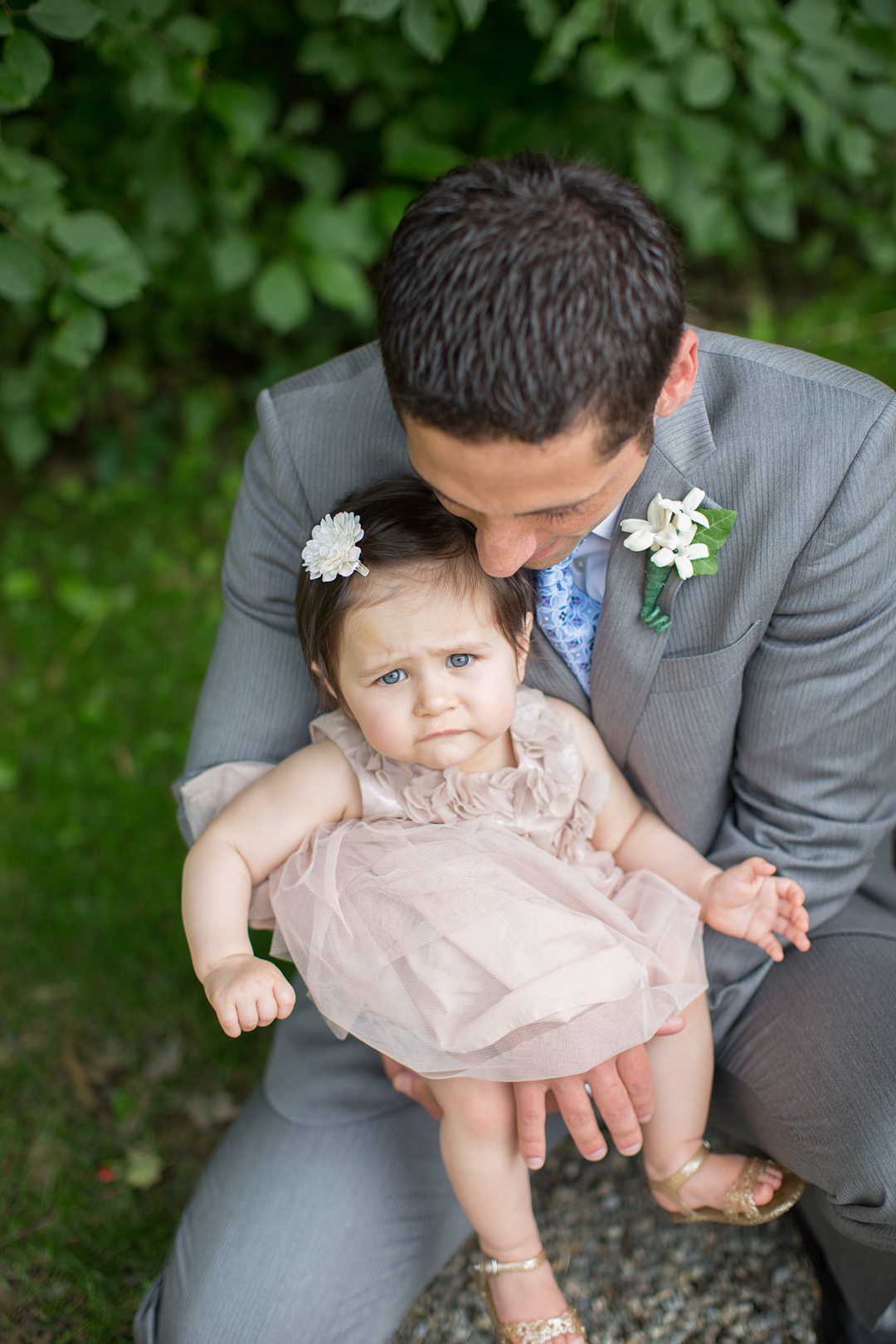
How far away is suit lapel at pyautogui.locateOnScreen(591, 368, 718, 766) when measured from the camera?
1.73 m

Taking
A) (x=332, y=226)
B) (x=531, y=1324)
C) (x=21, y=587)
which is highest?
(x=332, y=226)

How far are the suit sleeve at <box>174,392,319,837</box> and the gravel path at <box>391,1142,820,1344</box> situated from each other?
1025 mm

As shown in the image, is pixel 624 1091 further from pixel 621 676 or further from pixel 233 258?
pixel 233 258

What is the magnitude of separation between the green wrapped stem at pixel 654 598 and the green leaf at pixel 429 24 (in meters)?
1.45

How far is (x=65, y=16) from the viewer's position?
78.7 inches

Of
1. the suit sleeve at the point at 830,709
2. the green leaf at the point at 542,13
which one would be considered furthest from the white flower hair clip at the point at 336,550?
the green leaf at the point at 542,13

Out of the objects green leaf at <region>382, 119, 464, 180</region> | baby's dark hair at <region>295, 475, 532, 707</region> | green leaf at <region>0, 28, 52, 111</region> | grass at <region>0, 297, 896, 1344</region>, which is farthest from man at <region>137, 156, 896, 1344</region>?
green leaf at <region>382, 119, 464, 180</region>

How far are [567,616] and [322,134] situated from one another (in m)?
2.74

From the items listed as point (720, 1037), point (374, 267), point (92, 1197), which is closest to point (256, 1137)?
point (92, 1197)

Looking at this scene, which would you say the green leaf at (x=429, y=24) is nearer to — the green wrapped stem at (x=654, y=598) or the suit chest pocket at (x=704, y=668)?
the green wrapped stem at (x=654, y=598)

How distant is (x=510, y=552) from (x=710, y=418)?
44 centimetres

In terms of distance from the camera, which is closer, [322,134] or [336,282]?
[336,282]

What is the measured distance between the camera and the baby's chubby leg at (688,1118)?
6.10 ft

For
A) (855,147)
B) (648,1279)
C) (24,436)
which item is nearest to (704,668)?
(648,1279)
